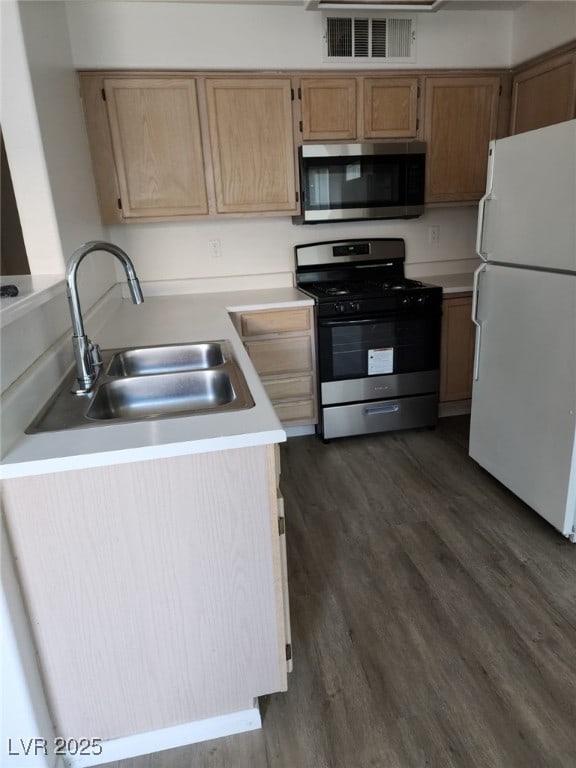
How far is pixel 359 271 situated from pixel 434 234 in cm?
63

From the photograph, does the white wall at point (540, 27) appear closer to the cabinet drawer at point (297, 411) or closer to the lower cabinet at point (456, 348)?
the lower cabinet at point (456, 348)

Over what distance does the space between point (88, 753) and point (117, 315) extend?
1.91 m

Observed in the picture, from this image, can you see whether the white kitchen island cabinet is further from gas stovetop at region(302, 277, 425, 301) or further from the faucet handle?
gas stovetop at region(302, 277, 425, 301)

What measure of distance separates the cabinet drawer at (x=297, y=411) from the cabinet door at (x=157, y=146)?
4.14 feet

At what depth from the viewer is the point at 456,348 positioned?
10.4 feet

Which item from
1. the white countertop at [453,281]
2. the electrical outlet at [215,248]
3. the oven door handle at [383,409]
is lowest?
the oven door handle at [383,409]

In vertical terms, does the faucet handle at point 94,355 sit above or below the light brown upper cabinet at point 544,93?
below

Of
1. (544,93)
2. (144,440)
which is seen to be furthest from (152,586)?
(544,93)

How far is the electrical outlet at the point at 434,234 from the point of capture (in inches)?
138

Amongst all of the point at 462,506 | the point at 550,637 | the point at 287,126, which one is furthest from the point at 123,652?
the point at 287,126

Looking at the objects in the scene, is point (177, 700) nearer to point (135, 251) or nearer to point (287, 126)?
point (135, 251)

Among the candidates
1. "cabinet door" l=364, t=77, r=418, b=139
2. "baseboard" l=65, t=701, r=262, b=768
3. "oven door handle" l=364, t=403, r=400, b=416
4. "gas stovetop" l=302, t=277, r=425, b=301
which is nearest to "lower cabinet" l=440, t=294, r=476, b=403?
"gas stovetop" l=302, t=277, r=425, b=301

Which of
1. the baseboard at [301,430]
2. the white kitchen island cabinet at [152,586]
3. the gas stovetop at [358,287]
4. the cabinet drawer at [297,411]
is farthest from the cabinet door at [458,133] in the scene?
the white kitchen island cabinet at [152,586]

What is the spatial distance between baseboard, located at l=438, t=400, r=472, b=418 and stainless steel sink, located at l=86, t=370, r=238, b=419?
213cm
